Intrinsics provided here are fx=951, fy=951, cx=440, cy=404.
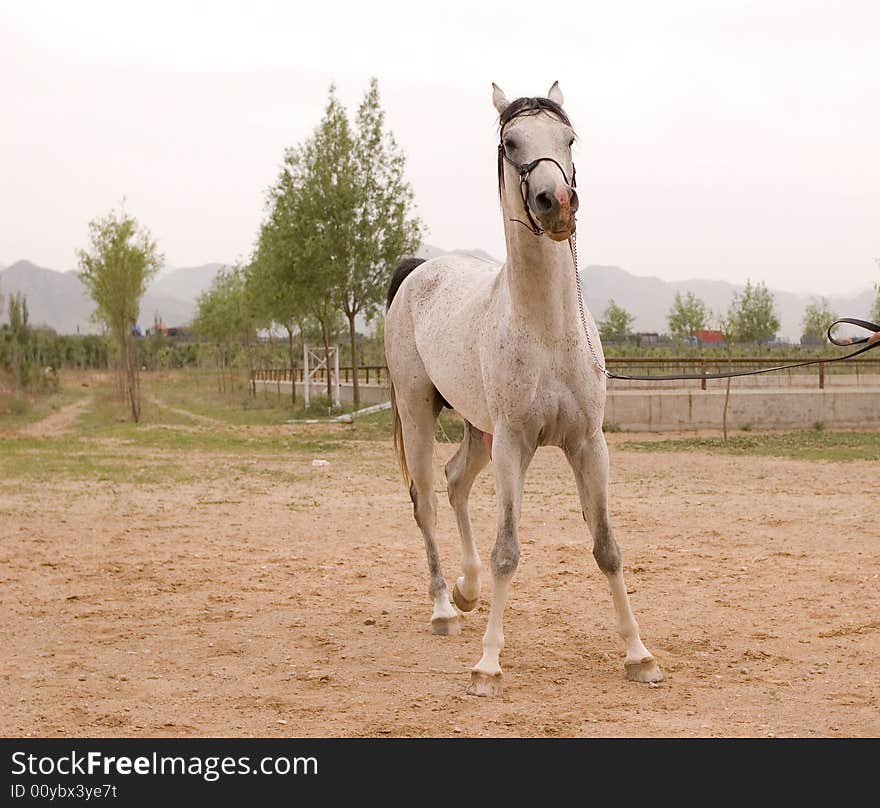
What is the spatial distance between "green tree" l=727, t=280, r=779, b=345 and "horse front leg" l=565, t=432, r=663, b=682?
4651cm

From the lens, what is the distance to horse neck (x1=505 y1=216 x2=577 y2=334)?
4203mm

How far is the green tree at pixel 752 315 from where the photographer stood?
4969 cm

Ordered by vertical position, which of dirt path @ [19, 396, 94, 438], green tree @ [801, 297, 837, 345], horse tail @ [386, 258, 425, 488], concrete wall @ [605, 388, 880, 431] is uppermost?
green tree @ [801, 297, 837, 345]

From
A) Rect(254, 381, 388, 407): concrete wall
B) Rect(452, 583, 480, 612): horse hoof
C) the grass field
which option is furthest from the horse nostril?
Rect(254, 381, 388, 407): concrete wall

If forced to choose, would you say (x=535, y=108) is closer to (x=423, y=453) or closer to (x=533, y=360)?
(x=533, y=360)

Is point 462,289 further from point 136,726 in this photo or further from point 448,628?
point 136,726

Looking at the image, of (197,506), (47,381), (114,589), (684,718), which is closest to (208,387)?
(47,381)

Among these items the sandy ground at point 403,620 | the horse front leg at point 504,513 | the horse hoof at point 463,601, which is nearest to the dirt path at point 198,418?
the sandy ground at point 403,620

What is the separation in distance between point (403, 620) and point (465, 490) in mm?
860

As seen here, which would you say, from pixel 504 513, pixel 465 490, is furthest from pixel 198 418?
pixel 504 513

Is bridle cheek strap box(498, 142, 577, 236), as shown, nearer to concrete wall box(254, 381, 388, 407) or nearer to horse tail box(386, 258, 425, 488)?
horse tail box(386, 258, 425, 488)

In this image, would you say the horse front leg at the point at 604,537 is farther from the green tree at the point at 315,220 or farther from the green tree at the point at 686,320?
the green tree at the point at 686,320

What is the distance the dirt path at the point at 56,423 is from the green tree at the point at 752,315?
105 ft

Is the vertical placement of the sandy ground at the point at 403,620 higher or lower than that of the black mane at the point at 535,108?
lower
